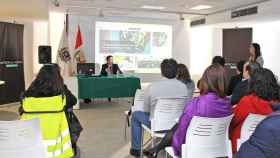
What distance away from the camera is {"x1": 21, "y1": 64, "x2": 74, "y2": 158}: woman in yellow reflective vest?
9.00 ft

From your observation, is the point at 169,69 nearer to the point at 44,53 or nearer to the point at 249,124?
the point at 249,124

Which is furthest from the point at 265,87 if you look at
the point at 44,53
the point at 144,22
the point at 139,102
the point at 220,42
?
the point at 220,42

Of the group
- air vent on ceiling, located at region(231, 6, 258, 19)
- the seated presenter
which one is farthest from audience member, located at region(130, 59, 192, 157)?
air vent on ceiling, located at region(231, 6, 258, 19)

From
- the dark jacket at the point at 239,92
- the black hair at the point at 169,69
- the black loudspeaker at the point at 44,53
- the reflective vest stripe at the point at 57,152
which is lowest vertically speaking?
the reflective vest stripe at the point at 57,152

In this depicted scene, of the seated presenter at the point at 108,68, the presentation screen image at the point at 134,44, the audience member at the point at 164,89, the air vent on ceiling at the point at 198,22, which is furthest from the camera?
the air vent on ceiling at the point at 198,22

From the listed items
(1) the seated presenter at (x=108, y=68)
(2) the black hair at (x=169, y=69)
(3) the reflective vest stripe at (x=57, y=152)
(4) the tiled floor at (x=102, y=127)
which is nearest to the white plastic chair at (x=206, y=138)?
Answer: (3) the reflective vest stripe at (x=57, y=152)

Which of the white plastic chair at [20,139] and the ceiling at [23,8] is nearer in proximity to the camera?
the white plastic chair at [20,139]

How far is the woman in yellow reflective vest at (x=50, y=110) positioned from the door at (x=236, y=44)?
9542 mm

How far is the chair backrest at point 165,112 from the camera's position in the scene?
137 inches

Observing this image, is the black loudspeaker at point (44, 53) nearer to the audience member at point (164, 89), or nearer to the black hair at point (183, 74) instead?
the black hair at point (183, 74)

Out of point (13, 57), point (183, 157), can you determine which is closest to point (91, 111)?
point (13, 57)

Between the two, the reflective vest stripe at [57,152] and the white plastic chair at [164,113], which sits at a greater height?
the white plastic chair at [164,113]

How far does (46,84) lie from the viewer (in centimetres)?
299

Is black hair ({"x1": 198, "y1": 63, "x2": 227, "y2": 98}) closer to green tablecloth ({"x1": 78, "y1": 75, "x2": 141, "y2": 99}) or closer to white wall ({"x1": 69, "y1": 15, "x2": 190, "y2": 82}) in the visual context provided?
green tablecloth ({"x1": 78, "y1": 75, "x2": 141, "y2": 99})
